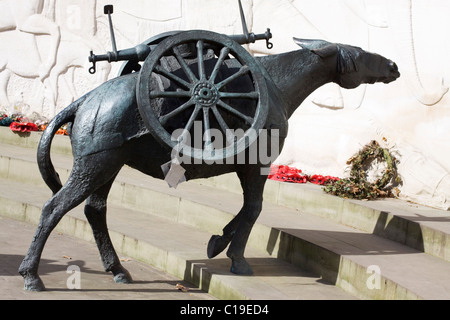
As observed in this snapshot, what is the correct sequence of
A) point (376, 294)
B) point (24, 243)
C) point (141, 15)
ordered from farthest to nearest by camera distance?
point (141, 15) → point (24, 243) → point (376, 294)

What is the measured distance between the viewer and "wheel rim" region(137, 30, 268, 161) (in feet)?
15.2

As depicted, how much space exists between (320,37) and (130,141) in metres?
4.47

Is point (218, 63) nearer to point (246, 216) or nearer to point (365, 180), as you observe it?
point (246, 216)

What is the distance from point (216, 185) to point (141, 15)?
130 inches

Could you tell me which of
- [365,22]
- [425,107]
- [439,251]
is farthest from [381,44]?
[439,251]

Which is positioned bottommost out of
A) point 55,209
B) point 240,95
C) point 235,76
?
point 55,209

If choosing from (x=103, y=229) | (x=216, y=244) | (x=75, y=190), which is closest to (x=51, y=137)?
(x=75, y=190)

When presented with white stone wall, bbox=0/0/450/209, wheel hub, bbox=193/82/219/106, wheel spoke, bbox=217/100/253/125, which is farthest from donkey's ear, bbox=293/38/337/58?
white stone wall, bbox=0/0/450/209

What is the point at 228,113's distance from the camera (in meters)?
4.85

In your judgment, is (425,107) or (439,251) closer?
(439,251)

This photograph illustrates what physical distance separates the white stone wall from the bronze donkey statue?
234 cm

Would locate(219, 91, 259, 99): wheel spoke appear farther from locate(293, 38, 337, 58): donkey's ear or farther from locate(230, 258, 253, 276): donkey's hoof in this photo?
locate(230, 258, 253, 276): donkey's hoof

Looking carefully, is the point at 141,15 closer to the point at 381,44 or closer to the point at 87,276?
the point at 381,44

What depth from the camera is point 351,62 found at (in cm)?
540
